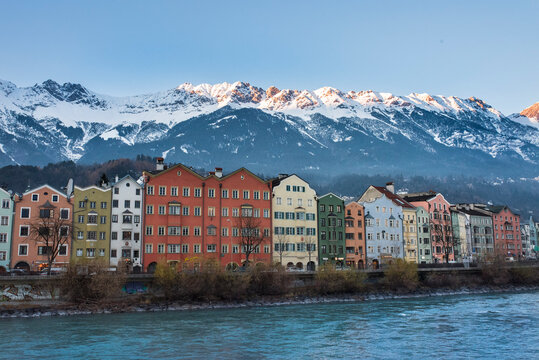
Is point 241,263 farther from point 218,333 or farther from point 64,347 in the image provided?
point 64,347

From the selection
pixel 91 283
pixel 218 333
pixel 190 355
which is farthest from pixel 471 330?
pixel 91 283

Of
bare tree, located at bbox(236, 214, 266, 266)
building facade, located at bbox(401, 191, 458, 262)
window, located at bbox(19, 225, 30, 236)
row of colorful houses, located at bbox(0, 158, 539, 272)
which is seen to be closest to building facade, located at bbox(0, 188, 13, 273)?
row of colorful houses, located at bbox(0, 158, 539, 272)

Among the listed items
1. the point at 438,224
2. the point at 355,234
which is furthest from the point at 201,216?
the point at 438,224

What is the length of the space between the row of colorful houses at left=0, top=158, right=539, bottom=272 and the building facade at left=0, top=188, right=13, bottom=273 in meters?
0.14

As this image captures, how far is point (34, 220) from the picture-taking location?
85.6 metres

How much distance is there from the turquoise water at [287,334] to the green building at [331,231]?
3914 cm

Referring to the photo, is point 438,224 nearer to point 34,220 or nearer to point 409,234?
point 409,234

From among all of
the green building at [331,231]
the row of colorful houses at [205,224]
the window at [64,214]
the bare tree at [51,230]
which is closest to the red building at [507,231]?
the row of colorful houses at [205,224]

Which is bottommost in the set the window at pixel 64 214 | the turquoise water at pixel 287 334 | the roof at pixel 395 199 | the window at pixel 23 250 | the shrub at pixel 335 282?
the turquoise water at pixel 287 334

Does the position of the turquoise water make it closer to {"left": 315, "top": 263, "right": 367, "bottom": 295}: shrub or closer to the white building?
{"left": 315, "top": 263, "right": 367, "bottom": 295}: shrub

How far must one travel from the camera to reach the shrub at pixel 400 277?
9012 cm

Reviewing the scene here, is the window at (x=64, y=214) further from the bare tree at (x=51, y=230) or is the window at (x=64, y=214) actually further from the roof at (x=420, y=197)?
the roof at (x=420, y=197)

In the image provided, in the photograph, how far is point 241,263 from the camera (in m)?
98.1

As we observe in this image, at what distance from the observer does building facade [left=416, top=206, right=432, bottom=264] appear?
416 ft
